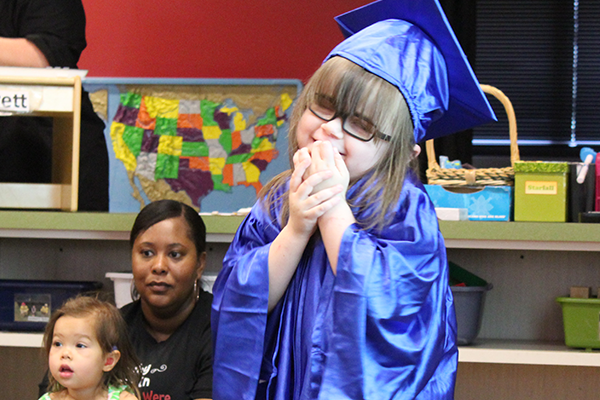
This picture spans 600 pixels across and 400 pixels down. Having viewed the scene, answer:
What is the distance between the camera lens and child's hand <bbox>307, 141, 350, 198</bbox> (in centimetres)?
78

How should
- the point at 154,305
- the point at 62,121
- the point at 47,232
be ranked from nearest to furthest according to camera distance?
1. the point at 154,305
2. the point at 47,232
3. the point at 62,121

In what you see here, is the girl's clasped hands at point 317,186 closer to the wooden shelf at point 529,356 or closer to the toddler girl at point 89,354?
the toddler girl at point 89,354

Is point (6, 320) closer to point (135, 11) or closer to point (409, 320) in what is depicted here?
point (409, 320)

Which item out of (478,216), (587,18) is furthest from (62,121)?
(587,18)

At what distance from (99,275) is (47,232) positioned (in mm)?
330

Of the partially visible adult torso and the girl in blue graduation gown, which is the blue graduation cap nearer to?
the girl in blue graduation gown

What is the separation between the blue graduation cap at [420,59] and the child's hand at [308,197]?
139 mm

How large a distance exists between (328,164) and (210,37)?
8.20ft

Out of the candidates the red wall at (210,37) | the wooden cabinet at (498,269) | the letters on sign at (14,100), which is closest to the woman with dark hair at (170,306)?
the wooden cabinet at (498,269)

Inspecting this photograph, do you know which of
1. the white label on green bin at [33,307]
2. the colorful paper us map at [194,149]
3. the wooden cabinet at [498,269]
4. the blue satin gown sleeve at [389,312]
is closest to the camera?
the blue satin gown sleeve at [389,312]

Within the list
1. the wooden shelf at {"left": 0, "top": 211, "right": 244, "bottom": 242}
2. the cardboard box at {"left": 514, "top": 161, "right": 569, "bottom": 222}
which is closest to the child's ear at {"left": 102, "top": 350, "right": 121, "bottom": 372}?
the wooden shelf at {"left": 0, "top": 211, "right": 244, "bottom": 242}

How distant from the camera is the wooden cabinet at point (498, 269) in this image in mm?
1436

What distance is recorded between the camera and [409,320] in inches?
31.4

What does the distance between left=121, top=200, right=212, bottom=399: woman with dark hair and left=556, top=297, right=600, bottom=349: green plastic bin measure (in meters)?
0.83
